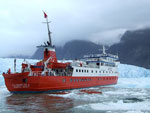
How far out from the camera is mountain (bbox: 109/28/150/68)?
116787 mm

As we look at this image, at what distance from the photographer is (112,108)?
47.9 feet

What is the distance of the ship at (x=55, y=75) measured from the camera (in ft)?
77.4

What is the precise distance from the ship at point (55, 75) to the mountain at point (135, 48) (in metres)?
81.6

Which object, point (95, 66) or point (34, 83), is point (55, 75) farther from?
point (95, 66)

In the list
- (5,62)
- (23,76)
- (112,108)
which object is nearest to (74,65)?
(23,76)

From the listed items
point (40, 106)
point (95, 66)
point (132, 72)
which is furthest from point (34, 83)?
point (132, 72)

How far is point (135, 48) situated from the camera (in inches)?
4899

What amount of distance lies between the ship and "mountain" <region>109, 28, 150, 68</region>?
81.6 meters

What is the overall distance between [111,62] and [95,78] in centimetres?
841

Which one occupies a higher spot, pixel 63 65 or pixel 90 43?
pixel 90 43

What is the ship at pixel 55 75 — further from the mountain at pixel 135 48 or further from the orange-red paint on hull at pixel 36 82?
the mountain at pixel 135 48

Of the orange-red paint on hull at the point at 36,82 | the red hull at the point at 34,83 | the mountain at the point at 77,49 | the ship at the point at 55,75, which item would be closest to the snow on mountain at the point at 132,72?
the ship at the point at 55,75

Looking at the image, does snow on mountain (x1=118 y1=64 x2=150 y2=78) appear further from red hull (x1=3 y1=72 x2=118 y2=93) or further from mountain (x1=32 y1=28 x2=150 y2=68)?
mountain (x1=32 y1=28 x2=150 y2=68)

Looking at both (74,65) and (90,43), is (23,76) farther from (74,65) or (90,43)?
(90,43)
